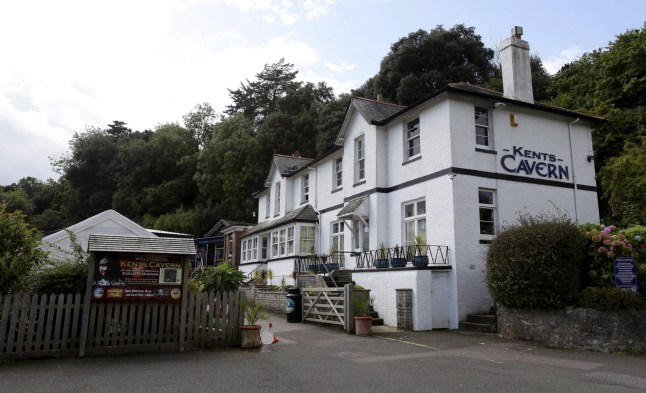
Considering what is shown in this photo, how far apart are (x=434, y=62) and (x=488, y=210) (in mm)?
25652

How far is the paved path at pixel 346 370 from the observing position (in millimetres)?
7480

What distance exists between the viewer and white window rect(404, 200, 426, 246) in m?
17.5

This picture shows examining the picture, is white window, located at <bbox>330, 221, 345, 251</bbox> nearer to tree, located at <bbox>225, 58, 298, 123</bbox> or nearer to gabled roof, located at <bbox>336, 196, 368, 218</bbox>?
gabled roof, located at <bbox>336, 196, 368, 218</bbox>

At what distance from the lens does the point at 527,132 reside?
1794 cm

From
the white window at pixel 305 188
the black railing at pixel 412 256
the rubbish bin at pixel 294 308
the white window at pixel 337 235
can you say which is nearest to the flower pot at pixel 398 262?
the black railing at pixel 412 256

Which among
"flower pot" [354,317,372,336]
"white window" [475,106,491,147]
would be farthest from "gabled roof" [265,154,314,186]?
"flower pot" [354,317,372,336]

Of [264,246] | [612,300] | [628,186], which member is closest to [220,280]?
[612,300]

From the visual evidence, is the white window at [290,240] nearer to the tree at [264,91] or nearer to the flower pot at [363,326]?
the flower pot at [363,326]

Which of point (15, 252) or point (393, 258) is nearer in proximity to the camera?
point (15, 252)

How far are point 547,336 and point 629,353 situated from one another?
178 centimetres

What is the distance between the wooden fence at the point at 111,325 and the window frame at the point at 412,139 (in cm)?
970

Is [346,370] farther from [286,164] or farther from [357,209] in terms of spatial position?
[286,164]

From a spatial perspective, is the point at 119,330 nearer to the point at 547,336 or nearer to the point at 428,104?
the point at 547,336

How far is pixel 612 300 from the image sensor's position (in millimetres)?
10727
